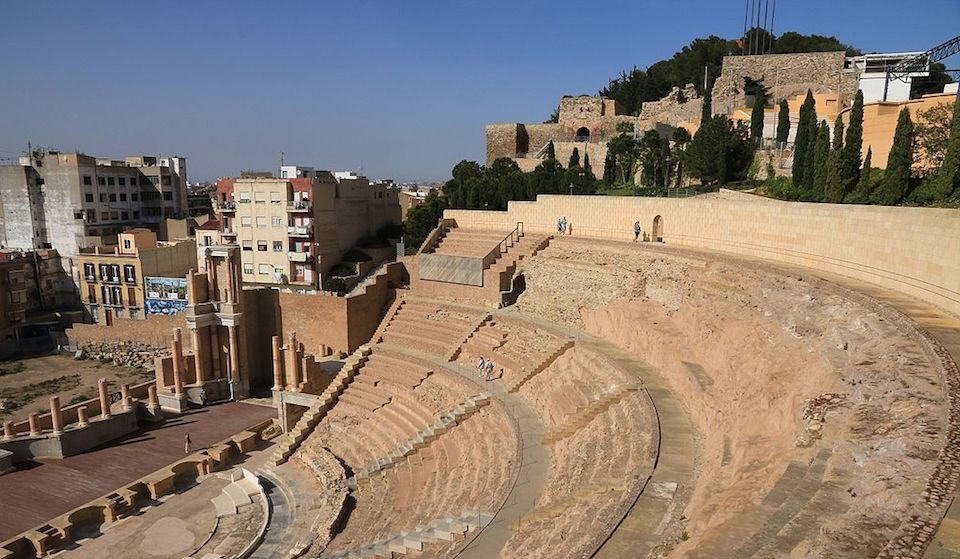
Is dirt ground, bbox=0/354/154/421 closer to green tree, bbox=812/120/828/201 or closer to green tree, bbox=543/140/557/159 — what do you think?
green tree, bbox=543/140/557/159

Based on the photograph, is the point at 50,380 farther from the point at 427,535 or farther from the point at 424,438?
the point at 427,535

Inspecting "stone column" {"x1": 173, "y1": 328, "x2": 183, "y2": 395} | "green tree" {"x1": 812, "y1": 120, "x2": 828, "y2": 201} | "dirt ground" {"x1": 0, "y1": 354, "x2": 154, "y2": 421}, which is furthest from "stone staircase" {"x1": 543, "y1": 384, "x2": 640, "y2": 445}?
"dirt ground" {"x1": 0, "y1": 354, "x2": 154, "y2": 421}

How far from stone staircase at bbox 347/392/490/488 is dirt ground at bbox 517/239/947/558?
4571 mm

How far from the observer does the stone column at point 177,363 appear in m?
22.2

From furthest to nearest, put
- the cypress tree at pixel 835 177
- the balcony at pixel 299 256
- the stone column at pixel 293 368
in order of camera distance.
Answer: the balcony at pixel 299 256
the stone column at pixel 293 368
the cypress tree at pixel 835 177

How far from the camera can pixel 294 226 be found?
107ft

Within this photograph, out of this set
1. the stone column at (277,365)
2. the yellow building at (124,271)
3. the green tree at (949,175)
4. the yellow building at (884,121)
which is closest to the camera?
the green tree at (949,175)

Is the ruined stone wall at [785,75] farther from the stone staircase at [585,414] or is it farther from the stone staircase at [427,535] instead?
the stone staircase at [427,535]

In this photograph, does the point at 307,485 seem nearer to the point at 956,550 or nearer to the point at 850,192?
the point at 956,550

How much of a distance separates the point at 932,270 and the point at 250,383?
22596 mm

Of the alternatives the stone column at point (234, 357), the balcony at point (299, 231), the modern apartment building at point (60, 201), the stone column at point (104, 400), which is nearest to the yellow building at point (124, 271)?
the modern apartment building at point (60, 201)

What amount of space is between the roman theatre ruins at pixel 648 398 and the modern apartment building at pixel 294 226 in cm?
888

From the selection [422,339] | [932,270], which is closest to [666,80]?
[422,339]

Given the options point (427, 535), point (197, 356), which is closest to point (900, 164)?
point (427, 535)
